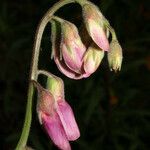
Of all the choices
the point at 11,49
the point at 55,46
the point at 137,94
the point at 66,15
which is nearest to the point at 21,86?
the point at 11,49

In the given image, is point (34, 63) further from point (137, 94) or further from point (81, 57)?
point (137, 94)

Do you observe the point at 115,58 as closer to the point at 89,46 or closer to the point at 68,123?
the point at 89,46

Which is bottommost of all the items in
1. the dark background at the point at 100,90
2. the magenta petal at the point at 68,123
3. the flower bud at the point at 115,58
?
the dark background at the point at 100,90

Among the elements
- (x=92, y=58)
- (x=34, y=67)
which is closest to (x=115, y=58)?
(x=92, y=58)

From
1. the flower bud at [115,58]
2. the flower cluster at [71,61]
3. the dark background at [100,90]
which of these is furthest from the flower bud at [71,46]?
the dark background at [100,90]

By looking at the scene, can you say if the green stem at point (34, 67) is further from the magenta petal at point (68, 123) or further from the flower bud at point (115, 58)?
the flower bud at point (115, 58)
